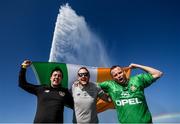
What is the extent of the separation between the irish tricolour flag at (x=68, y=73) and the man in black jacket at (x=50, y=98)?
2815 millimetres

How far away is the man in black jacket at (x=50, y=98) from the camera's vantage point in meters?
8.97

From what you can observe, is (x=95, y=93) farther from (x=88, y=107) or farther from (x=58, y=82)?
(x=58, y=82)

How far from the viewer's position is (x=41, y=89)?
9586 millimetres

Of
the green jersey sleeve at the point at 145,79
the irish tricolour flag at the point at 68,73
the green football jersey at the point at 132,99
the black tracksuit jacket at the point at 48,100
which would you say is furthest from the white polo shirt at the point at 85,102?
the irish tricolour flag at the point at 68,73

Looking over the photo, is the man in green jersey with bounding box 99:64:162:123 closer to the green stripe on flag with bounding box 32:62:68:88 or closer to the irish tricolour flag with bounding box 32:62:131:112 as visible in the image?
the irish tricolour flag with bounding box 32:62:131:112

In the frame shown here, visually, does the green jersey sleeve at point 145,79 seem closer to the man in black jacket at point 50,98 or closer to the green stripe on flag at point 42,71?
the man in black jacket at point 50,98

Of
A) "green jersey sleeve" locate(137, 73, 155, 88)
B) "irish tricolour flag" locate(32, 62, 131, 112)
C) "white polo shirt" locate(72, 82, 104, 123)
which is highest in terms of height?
"irish tricolour flag" locate(32, 62, 131, 112)

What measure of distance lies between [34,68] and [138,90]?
5269 millimetres

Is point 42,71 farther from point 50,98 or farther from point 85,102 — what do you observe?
point 85,102

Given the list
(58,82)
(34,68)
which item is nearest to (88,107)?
(58,82)

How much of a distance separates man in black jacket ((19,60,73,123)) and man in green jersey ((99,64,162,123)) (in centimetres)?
136

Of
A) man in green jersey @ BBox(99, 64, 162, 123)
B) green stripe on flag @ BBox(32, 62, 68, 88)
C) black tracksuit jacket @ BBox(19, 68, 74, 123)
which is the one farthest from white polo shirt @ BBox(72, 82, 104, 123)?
green stripe on flag @ BBox(32, 62, 68, 88)

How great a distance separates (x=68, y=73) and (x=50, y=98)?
14.5 feet

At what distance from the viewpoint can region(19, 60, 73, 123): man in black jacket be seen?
8969mm
